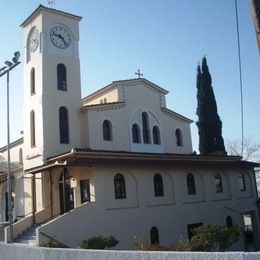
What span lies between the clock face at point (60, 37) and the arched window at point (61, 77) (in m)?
1.54

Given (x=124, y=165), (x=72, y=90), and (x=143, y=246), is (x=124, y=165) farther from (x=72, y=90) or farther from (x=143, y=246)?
(x=143, y=246)

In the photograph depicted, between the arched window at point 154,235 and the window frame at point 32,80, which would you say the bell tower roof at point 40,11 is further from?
the arched window at point 154,235

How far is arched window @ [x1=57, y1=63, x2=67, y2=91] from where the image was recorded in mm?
28830

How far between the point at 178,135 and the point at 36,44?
1352 cm

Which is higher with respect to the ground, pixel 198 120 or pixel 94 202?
pixel 198 120

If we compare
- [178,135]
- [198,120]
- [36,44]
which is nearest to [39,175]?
[36,44]

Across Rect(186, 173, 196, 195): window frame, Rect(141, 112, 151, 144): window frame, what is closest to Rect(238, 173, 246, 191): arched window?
Rect(186, 173, 196, 195): window frame

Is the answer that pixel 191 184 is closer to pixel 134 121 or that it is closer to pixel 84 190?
pixel 134 121

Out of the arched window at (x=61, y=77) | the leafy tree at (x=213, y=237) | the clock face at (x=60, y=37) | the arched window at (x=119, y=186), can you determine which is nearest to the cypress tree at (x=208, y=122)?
the arched window at (x=119, y=186)

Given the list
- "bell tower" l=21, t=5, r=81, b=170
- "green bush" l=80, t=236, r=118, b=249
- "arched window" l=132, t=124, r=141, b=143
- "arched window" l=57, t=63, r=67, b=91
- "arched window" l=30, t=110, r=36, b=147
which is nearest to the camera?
"green bush" l=80, t=236, r=118, b=249

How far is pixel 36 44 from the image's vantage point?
29.4 metres

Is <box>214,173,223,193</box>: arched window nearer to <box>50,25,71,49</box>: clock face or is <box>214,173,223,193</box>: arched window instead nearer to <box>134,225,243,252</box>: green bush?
<box>134,225,243,252</box>: green bush

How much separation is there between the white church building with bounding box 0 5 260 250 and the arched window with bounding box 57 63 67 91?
73 millimetres

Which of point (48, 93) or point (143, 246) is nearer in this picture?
point (143, 246)
